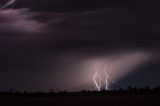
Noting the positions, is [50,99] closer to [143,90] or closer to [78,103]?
[78,103]

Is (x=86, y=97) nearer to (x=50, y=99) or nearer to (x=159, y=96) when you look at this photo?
(x=50, y=99)

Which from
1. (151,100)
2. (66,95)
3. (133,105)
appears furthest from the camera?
(66,95)

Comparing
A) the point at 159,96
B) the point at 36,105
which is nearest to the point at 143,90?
the point at 159,96

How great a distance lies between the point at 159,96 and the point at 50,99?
8.70 metres

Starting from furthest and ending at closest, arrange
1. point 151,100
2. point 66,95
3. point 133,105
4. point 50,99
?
point 66,95, point 50,99, point 151,100, point 133,105

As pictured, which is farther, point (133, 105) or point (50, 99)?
point (50, 99)

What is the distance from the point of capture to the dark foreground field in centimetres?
4206

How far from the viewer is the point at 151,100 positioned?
43.3 meters

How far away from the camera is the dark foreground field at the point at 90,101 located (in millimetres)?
42062

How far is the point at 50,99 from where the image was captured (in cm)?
4706

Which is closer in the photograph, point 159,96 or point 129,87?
point 159,96

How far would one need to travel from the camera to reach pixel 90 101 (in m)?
43.9

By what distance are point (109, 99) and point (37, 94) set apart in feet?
30.8

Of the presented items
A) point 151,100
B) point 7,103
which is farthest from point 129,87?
point 7,103
